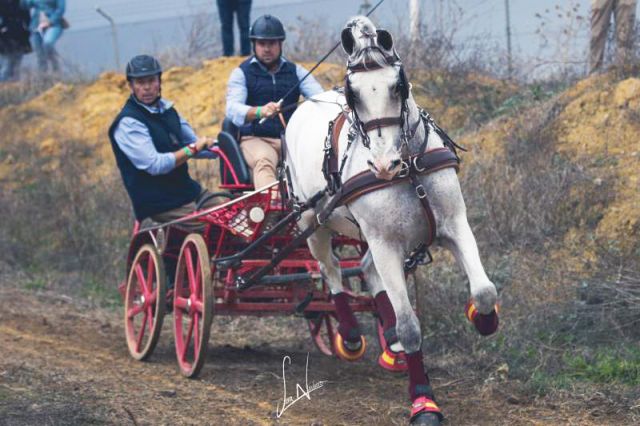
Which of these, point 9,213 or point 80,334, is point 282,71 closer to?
point 80,334

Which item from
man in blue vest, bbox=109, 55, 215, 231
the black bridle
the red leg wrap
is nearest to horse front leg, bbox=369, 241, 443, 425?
the black bridle

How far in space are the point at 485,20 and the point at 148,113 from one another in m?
6.31

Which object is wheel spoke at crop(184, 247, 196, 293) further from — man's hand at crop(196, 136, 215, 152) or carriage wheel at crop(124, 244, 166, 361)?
man's hand at crop(196, 136, 215, 152)

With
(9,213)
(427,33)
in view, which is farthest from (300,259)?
(9,213)

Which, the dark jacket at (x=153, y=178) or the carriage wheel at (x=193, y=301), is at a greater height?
the dark jacket at (x=153, y=178)

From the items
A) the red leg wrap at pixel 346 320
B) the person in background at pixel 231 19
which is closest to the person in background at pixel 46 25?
the person in background at pixel 231 19

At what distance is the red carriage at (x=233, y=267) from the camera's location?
831 centimetres

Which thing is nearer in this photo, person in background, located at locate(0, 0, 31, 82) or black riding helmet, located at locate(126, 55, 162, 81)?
black riding helmet, located at locate(126, 55, 162, 81)

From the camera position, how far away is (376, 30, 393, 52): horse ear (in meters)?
6.53

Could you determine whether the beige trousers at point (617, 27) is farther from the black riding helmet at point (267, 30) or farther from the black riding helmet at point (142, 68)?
the black riding helmet at point (142, 68)

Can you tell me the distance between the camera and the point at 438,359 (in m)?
8.62

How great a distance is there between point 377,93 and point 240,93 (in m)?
2.66

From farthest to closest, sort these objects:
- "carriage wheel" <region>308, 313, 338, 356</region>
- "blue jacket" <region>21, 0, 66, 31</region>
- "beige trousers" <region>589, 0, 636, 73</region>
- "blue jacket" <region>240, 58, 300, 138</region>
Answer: "blue jacket" <region>21, 0, 66, 31</region> < "beige trousers" <region>589, 0, 636, 73</region> < "carriage wheel" <region>308, 313, 338, 356</region> < "blue jacket" <region>240, 58, 300, 138</region>

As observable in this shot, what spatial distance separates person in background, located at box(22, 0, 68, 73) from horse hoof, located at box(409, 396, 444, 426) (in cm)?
1437
